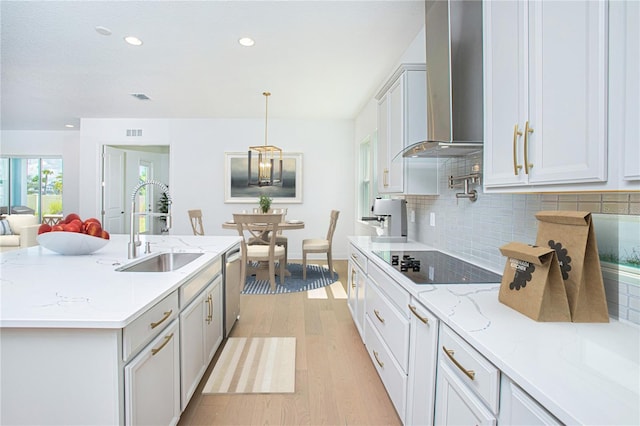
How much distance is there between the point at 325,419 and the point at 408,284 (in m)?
0.93

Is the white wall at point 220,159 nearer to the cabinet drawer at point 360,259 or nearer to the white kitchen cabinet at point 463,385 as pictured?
the cabinet drawer at point 360,259

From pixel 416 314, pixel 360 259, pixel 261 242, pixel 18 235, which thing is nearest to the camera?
pixel 416 314

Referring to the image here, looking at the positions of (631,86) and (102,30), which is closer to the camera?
(631,86)

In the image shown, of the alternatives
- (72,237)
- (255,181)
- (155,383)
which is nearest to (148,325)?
(155,383)

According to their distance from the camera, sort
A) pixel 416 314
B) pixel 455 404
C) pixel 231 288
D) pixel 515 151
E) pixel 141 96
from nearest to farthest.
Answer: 1. pixel 455 404
2. pixel 515 151
3. pixel 416 314
4. pixel 231 288
5. pixel 141 96

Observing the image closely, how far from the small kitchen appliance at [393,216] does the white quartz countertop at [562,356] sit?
66.0 inches

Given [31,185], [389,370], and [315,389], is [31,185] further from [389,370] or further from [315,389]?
[389,370]

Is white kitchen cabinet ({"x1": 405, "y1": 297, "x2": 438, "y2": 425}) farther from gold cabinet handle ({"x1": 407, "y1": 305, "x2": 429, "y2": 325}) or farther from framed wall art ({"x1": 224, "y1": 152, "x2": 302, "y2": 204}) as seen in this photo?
framed wall art ({"x1": 224, "y1": 152, "x2": 302, "y2": 204})

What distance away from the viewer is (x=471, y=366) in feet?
3.27

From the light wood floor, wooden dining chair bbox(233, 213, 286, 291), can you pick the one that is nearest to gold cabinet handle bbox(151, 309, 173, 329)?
the light wood floor

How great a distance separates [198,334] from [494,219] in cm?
179

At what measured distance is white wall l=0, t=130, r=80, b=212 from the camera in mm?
7379

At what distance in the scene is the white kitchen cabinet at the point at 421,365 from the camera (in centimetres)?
129

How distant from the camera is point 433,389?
4.19ft
